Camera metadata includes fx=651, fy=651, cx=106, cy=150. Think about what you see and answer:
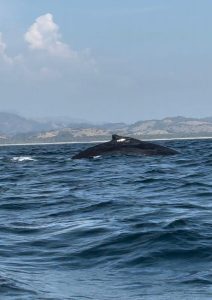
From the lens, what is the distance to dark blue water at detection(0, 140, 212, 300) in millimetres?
10086

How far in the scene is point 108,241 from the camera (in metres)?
13.9

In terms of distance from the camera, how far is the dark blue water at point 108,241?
10086 millimetres

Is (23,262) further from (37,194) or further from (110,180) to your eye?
(110,180)

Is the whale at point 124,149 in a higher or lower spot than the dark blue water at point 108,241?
higher

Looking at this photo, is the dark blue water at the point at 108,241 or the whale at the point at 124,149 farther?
the whale at the point at 124,149

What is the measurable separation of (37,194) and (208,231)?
1119 centimetres

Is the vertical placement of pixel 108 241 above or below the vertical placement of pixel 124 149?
below

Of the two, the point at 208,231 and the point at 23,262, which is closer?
the point at 23,262

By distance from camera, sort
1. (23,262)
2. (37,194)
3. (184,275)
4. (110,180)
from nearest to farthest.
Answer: (184,275), (23,262), (37,194), (110,180)

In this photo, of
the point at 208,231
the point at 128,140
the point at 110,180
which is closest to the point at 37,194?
the point at 110,180

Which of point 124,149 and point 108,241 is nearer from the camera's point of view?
point 108,241

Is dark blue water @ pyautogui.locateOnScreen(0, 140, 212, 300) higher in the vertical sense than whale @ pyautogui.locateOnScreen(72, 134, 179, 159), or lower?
lower

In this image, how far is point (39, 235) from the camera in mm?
14828

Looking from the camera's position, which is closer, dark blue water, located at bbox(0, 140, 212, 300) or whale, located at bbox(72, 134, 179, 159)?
dark blue water, located at bbox(0, 140, 212, 300)
